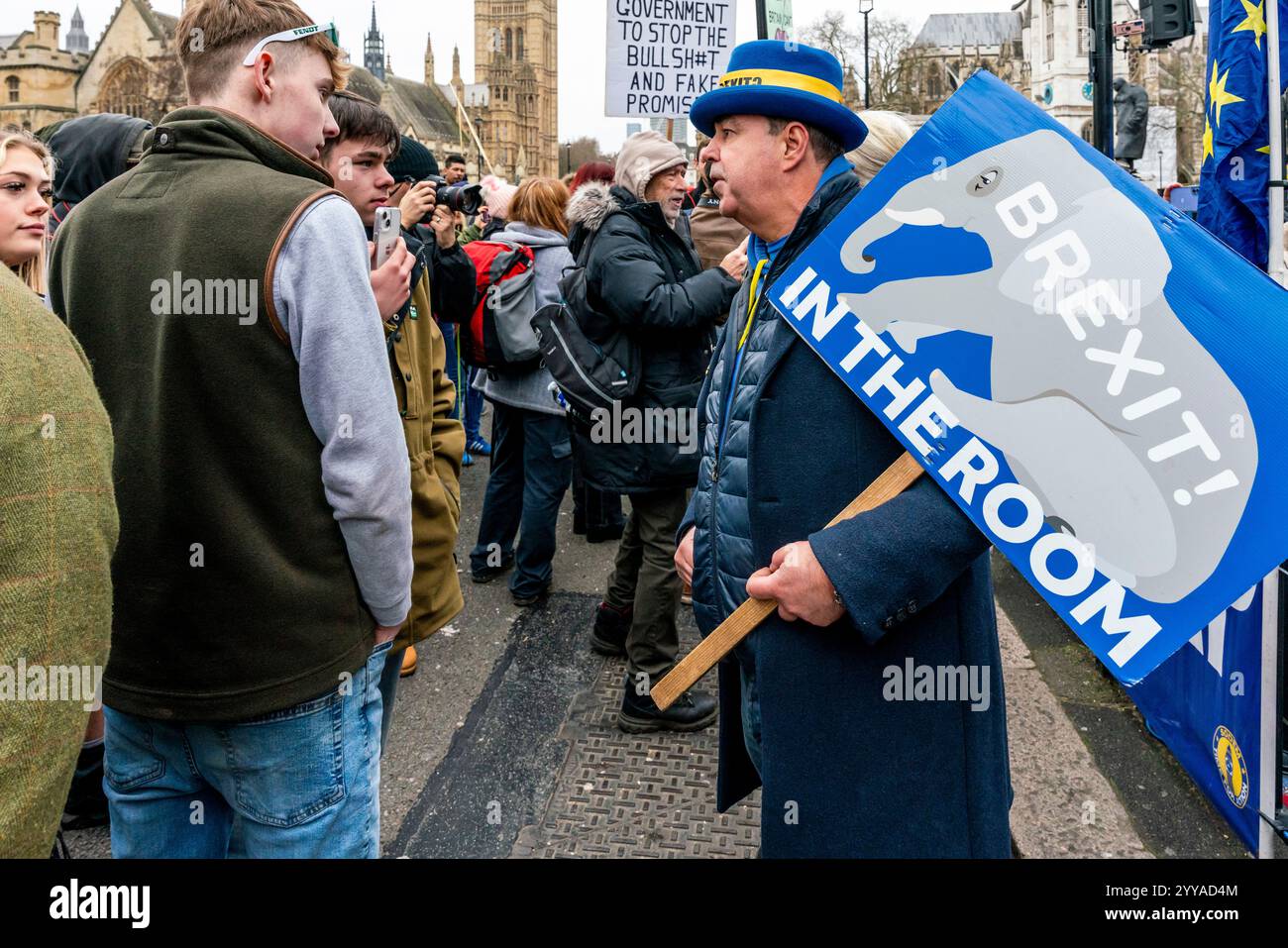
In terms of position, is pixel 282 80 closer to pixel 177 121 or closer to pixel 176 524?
pixel 177 121

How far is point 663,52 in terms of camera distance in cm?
725

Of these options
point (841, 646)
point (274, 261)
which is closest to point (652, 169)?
point (274, 261)

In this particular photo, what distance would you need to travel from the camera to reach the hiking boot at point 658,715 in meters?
4.36

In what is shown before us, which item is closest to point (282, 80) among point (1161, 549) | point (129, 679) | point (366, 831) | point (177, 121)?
point (177, 121)

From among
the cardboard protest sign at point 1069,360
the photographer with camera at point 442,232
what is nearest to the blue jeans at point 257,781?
the cardboard protest sign at point 1069,360

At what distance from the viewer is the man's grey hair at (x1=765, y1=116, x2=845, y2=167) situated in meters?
2.36

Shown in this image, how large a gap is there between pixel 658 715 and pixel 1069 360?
2887 mm

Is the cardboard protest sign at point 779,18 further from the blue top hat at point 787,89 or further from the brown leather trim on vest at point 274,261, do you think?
the brown leather trim on vest at point 274,261

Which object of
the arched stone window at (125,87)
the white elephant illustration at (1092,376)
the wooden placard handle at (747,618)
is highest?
the arched stone window at (125,87)

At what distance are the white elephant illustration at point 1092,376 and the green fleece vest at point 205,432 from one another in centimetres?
123

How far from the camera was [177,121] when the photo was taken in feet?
6.77

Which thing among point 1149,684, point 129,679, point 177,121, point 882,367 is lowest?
point 1149,684

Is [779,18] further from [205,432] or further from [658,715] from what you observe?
[205,432]

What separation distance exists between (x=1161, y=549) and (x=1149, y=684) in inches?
102
